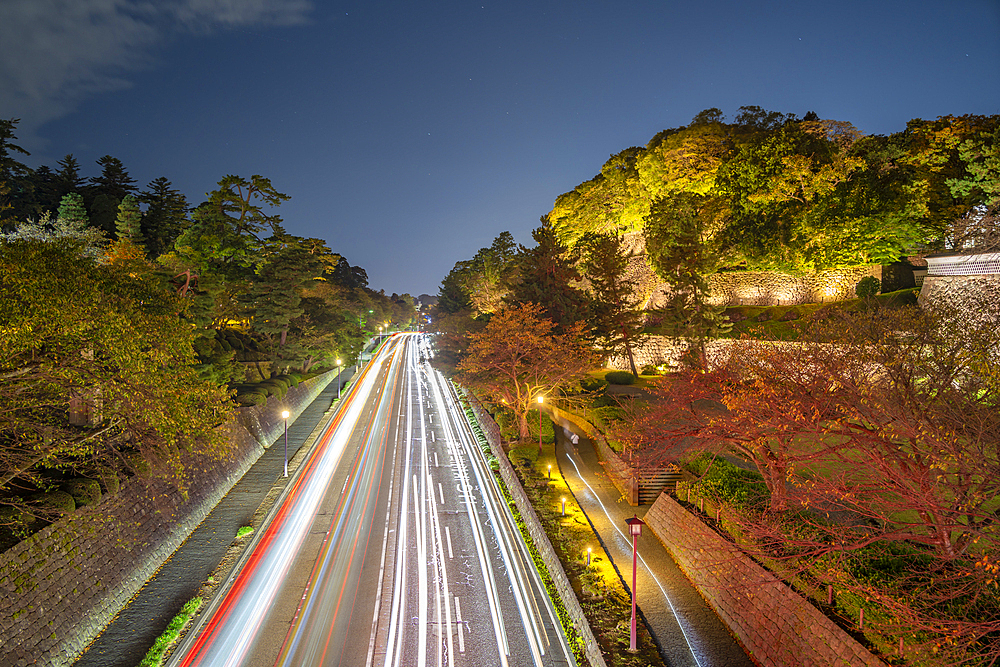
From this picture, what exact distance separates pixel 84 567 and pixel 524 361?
2322 cm

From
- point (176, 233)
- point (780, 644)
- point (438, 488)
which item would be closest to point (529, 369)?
point (438, 488)

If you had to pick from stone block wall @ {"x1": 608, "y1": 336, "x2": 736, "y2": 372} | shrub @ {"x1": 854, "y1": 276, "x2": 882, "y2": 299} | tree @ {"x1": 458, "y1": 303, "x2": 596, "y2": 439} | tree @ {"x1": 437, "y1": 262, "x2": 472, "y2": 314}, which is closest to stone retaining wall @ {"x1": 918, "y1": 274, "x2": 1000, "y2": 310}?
shrub @ {"x1": 854, "y1": 276, "x2": 882, "y2": 299}

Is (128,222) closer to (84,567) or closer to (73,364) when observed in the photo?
(73,364)

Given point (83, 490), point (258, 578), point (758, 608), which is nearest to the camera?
point (758, 608)

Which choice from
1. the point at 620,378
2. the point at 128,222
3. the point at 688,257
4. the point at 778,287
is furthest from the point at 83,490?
the point at 128,222

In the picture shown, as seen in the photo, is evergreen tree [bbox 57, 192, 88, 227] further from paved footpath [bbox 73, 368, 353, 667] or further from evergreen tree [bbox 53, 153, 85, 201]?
paved footpath [bbox 73, 368, 353, 667]

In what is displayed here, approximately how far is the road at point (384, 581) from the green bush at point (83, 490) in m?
5.34

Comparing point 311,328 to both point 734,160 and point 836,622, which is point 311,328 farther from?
point 836,622

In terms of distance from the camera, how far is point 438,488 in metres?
24.0

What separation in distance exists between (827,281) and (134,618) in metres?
41.4

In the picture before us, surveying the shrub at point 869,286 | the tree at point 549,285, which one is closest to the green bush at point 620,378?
the tree at point 549,285

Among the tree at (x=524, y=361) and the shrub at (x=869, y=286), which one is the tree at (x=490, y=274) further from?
the shrub at (x=869, y=286)

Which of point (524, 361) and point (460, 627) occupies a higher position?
point (524, 361)

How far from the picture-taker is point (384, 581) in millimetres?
15891
